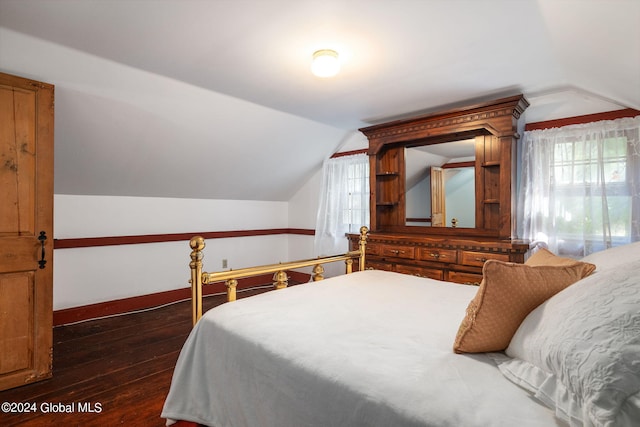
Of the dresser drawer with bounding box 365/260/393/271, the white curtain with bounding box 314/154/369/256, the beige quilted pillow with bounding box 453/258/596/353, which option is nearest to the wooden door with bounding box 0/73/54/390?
the beige quilted pillow with bounding box 453/258/596/353

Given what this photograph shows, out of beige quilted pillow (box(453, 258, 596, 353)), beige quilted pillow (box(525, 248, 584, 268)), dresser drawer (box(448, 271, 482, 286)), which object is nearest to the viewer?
beige quilted pillow (box(453, 258, 596, 353))

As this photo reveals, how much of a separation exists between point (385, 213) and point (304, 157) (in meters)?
1.35

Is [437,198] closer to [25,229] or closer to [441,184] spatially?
[441,184]

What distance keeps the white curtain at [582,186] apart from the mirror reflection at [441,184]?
454 millimetres

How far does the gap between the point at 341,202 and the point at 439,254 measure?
1.72 m

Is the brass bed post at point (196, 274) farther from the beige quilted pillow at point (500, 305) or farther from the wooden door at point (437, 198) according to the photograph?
the wooden door at point (437, 198)

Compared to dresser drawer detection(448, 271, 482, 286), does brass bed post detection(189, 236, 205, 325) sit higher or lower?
higher

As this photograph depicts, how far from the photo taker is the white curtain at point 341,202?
423 centimetres

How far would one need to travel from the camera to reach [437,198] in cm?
335

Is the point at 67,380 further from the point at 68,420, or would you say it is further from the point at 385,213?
the point at 385,213

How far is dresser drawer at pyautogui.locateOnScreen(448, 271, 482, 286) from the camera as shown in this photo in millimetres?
2770

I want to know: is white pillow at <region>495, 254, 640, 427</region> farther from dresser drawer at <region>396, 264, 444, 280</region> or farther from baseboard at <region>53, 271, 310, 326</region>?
baseboard at <region>53, 271, 310, 326</region>

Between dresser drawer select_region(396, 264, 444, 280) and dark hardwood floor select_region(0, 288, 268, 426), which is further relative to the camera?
dresser drawer select_region(396, 264, 444, 280)

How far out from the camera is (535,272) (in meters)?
1.06
